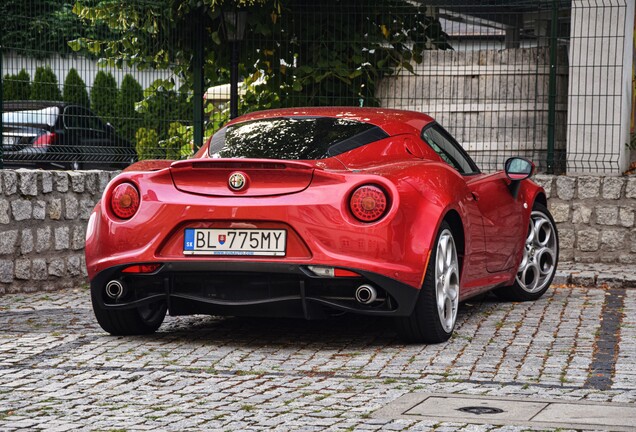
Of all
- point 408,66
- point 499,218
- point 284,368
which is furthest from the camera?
point 408,66

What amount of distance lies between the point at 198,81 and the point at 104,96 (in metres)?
2.19

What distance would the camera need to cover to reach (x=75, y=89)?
11.0m

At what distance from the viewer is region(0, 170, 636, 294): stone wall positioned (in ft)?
33.2

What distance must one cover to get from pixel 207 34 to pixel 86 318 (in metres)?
5.72

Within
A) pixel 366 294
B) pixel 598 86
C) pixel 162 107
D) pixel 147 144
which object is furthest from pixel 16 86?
pixel 598 86

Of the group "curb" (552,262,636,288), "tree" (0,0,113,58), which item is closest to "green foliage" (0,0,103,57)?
"tree" (0,0,113,58)

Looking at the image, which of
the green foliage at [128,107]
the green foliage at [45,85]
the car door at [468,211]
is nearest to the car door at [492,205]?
the car door at [468,211]

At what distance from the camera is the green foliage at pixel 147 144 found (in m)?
12.0

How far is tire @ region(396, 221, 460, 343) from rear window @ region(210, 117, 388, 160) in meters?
0.81

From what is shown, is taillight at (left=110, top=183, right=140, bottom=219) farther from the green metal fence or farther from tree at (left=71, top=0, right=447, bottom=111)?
tree at (left=71, top=0, right=447, bottom=111)

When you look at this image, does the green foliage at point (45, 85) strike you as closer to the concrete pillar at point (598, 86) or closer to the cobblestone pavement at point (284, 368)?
the cobblestone pavement at point (284, 368)

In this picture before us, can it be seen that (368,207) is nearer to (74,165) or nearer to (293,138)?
(293,138)

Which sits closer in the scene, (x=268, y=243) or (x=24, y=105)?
(x=268, y=243)

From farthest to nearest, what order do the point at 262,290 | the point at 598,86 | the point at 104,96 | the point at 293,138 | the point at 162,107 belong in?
1. the point at 598,86
2. the point at 162,107
3. the point at 104,96
4. the point at 293,138
5. the point at 262,290
